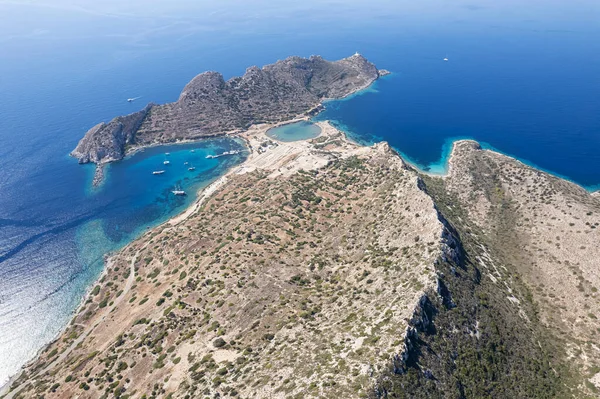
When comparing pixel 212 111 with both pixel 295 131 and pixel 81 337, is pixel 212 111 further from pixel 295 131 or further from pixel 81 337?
pixel 81 337

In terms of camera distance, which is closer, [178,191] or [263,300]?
[263,300]

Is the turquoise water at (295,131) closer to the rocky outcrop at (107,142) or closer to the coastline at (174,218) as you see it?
the coastline at (174,218)

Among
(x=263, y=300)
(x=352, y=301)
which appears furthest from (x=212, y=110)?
(x=352, y=301)

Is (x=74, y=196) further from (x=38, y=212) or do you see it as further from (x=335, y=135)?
(x=335, y=135)

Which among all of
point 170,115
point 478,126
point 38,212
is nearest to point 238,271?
point 38,212

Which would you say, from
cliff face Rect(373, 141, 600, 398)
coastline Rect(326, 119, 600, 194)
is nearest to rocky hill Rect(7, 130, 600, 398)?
cliff face Rect(373, 141, 600, 398)

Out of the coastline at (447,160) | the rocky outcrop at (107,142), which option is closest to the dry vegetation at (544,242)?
the coastline at (447,160)
